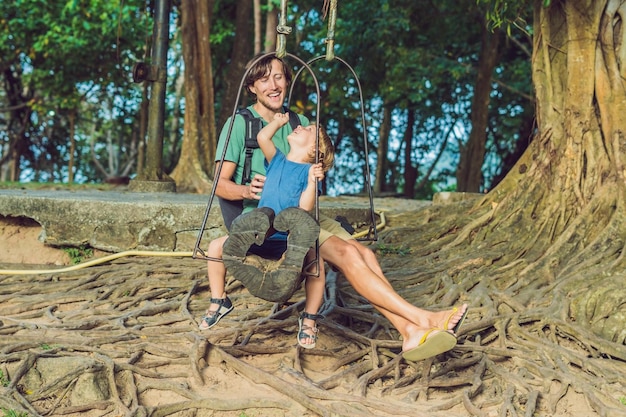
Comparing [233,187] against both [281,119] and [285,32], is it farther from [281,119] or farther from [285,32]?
[285,32]

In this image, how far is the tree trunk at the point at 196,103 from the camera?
9.27 metres

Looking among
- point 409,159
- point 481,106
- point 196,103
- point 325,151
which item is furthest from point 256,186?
A: point 409,159

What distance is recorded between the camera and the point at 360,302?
5.73 metres

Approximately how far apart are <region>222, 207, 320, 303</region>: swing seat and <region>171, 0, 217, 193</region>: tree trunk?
17.8 ft

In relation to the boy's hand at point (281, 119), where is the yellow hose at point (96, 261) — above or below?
below

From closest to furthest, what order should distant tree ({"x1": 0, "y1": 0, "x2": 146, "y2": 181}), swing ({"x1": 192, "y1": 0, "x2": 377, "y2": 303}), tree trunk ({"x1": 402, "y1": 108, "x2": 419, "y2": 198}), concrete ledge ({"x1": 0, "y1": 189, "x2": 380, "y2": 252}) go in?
swing ({"x1": 192, "y1": 0, "x2": 377, "y2": 303}), concrete ledge ({"x1": 0, "y1": 189, "x2": 380, "y2": 252}), distant tree ({"x1": 0, "y1": 0, "x2": 146, "y2": 181}), tree trunk ({"x1": 402, "y1": 108, "x2": 419, "y2": 198})

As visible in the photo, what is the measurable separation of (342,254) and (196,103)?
5872 mm

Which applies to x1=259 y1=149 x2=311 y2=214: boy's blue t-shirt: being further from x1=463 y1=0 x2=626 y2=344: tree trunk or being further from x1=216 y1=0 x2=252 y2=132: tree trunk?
x1=216 y1=0 x2=252 y2=132: tree trunk

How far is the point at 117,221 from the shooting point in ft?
21.6

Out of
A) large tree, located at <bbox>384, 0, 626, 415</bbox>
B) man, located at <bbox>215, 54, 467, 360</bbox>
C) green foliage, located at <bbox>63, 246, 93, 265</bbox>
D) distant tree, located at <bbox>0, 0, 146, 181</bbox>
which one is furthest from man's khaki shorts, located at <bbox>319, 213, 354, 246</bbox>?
distant tree, located at <bbox>0, 0, 146, 181</bbox>

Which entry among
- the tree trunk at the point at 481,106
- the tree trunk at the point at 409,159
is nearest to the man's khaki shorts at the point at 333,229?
the tree trunk at the point at 481,106

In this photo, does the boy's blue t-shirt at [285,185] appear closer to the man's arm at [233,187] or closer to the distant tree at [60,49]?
the man's arm at [233,187]

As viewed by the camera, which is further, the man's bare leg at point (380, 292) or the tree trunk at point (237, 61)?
the tree trunk at point (237, 61)

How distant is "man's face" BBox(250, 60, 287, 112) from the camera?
4328 mm
